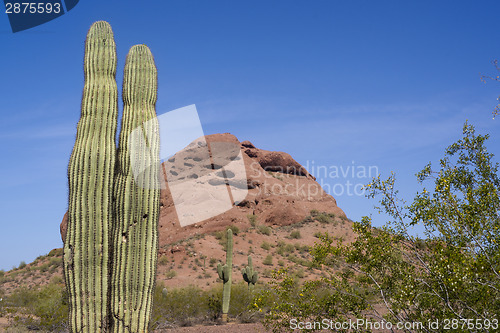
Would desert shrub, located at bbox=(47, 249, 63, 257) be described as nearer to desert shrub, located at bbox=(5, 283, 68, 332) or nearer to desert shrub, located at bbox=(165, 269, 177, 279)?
desert shrub, located at bbox=(165, 269, 177, 279)

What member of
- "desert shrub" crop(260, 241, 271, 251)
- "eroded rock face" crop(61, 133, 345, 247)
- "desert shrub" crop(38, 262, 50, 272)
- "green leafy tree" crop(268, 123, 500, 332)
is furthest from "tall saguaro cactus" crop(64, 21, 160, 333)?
"eroded rock face" crop(61, 133, 345, 247)

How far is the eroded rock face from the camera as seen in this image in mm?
38531

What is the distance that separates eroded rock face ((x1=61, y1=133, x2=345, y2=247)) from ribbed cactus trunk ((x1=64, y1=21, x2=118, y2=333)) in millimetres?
28550

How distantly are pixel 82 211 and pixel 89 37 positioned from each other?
3.48m

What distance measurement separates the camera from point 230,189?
43562 mm

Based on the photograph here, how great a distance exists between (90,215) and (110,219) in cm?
34

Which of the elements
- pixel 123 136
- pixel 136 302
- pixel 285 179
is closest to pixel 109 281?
pixel 136 302

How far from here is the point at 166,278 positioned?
2503 cm

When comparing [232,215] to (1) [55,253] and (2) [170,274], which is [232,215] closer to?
(2) [170,274]

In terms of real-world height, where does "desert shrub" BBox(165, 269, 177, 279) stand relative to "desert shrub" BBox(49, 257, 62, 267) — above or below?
below

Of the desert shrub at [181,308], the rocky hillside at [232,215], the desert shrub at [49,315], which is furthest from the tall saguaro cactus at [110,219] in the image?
the rocky hillside at [232,215]

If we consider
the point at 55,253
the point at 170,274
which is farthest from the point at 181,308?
the point at 55,253

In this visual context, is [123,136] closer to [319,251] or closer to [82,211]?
[82,211]

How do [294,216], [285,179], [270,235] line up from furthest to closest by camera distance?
[285,179] < [294,216] < [270,235]
